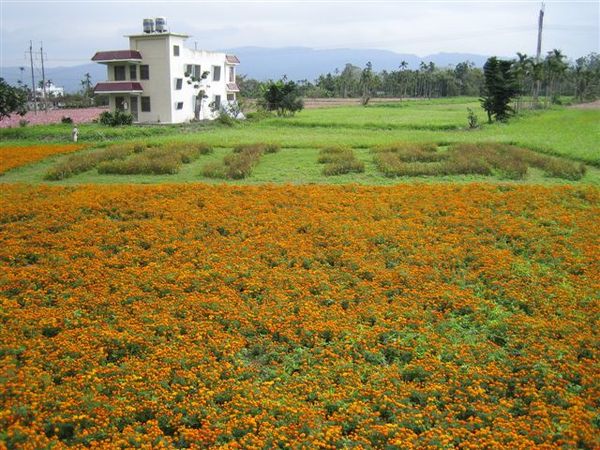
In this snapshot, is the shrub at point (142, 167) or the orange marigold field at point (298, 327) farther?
the shrub at point (142, 167)

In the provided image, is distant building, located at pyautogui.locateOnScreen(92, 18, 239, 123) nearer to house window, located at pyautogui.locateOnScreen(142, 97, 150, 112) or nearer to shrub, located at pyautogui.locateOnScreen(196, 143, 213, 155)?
house window, located at pyautogui.locateOnScreen(142, 97, 150, 112)

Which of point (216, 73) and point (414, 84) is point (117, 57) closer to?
point (216, 73)

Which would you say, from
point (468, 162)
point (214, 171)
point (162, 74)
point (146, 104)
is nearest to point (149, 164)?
point (214, 171)

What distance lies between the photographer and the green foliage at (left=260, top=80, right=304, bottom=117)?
2047 inches

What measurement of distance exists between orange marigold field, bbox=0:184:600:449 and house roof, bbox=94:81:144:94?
31375 mm

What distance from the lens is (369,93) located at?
300 ft

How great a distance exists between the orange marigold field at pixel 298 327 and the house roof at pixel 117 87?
31.4m

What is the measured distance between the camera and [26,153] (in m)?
25.0

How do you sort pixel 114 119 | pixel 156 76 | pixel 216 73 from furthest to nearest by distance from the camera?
pixel 216 73 → pixel 156 76 → pixel 114 119

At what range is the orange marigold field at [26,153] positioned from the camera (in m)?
22.4

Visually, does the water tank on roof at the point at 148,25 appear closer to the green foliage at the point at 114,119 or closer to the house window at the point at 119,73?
the house window at the point at 119,73

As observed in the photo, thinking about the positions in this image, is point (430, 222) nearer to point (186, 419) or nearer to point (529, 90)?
point (186, 419)

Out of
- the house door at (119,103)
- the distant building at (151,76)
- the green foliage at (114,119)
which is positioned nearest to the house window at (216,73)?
the distant building at (151,76)

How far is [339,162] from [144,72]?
96.1ft
